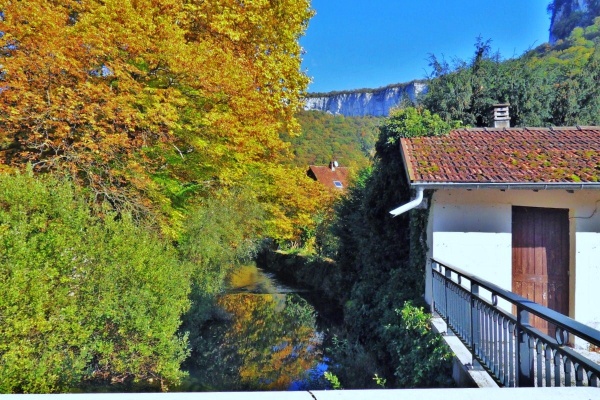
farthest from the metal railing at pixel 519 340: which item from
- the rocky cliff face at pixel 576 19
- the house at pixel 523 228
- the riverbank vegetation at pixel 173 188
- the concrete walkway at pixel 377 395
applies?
the rocky cliff face at pixel 576 19

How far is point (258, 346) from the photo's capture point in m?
14.6

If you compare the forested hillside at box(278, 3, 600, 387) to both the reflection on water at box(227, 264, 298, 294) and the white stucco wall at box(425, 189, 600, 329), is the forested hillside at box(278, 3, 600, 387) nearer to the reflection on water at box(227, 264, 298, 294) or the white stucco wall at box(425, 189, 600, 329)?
the white stucco wall at box(425, 189, 600, 329)

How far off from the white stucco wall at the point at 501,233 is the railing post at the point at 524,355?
164 inches

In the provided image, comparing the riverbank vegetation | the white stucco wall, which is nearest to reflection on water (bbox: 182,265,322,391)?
the riverbank vegetation

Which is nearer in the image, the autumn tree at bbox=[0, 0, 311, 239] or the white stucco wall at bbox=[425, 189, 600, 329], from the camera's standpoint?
the white stucco wall at bbox=[425, 189, 600, 329]

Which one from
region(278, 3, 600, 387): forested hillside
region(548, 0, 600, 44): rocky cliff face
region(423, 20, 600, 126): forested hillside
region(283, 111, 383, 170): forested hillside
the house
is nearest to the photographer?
the house

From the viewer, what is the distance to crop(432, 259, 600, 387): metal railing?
116 inches

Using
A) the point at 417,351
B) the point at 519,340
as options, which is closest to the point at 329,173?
the point at 417,351

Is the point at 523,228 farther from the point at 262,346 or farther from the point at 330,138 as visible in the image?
the point at 330,138

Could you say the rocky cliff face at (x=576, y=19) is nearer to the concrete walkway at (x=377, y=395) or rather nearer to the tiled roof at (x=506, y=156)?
the tiled roof at (x=506, y=156)

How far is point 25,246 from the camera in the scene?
6.20m

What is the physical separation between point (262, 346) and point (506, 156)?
9.98 m

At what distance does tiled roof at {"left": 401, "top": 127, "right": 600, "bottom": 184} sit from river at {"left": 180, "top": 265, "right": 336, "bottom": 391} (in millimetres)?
5689

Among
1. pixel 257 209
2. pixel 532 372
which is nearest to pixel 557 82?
pixel 257 209
